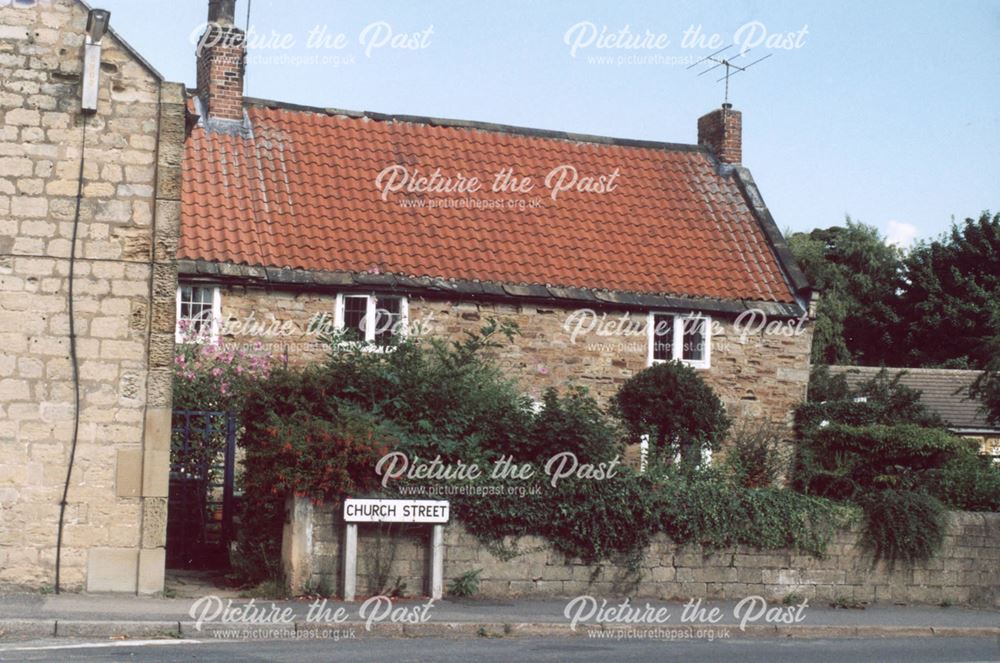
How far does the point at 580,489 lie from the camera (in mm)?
15023

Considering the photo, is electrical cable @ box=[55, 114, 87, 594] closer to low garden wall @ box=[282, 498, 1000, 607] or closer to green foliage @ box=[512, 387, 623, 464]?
low garden wall @ box=[282, 498, 1000, 607]

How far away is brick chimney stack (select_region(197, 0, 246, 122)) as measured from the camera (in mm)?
23844

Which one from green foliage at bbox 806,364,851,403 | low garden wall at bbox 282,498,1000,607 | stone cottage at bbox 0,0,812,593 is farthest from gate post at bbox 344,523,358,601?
green foliage at bbox 806,364,851,403

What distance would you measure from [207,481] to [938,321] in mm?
35686

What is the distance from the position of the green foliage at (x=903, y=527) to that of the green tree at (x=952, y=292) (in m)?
29.4

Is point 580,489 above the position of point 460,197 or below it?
below

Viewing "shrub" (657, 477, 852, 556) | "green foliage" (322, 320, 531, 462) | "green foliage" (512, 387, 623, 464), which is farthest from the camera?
"shrub" (657, 477, 852, 556)

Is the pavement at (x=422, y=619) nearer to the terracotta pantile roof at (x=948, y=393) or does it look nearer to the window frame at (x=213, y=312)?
the window frame at (x=213, y=312)

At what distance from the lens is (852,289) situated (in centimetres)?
5341

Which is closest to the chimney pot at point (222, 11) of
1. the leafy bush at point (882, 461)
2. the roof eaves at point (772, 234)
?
the roof eaves at point (772, 234)

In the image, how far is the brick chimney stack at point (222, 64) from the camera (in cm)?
2384

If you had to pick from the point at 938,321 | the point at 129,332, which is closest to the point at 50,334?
the point at 129,332

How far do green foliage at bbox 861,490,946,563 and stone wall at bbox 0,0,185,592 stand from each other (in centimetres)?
892

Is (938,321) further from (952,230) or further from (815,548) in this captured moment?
(815,548)
